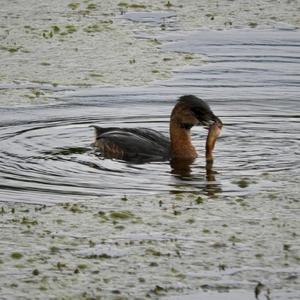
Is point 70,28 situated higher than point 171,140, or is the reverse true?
point 70,28

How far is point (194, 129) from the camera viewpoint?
14.7 meters

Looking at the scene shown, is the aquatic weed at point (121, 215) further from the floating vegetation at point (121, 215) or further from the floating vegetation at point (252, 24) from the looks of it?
the floating vegetation at point (252, 24)

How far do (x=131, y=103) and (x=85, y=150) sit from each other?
1.95 m

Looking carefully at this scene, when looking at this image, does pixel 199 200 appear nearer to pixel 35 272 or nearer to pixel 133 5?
pixel 35 272

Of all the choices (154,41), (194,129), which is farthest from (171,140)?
(154,41)

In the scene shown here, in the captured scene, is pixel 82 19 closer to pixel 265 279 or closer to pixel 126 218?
pixel 126 218

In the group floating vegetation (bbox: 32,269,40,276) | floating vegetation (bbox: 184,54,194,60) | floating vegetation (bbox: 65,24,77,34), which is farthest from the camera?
floating vegetation (bbox: 65,24,77,34)

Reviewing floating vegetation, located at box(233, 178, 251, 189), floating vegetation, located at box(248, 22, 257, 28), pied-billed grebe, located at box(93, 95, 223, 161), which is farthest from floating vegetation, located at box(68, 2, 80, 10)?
floating vegetation, located at box(233, 178, 251, 189)

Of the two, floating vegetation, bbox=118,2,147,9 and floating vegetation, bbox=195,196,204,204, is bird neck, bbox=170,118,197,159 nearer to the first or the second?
floating vegetation, bbox=195,196,204,204

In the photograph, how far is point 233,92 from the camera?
15672mm

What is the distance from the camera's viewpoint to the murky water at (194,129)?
11523mm

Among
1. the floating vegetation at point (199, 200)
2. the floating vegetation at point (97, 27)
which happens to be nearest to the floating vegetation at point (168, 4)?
the floating vegetation at point (97, 27)

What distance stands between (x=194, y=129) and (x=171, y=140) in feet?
5.38

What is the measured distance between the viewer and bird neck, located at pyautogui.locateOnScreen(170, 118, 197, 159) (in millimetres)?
12992
